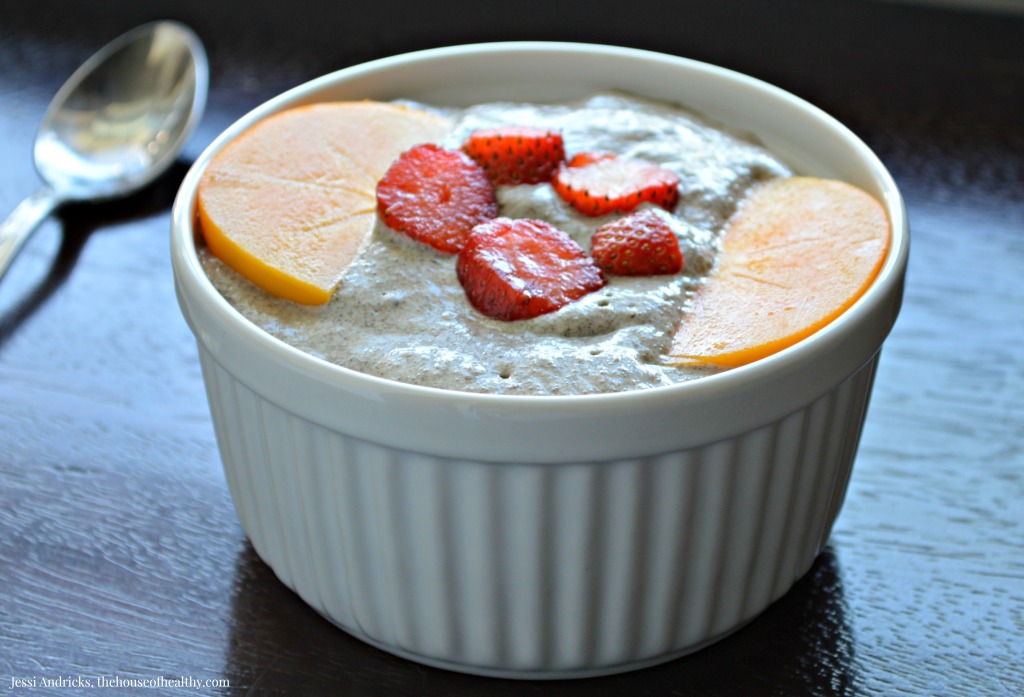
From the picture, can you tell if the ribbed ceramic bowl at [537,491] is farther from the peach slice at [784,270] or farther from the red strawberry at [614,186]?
the red strawberry at [614,186]

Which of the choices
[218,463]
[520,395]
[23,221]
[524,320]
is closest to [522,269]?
[524,320]

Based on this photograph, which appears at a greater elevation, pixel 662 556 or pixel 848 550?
pixel 662 556

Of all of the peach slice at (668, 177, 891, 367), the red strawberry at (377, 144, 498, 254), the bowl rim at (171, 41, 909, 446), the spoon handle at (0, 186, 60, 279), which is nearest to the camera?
the bowl rim at (171, 41, 909, 446)

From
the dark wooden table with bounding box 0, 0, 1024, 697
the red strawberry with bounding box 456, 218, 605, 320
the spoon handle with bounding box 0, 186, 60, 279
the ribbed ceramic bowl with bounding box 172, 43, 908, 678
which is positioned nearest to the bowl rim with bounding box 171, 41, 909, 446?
the ribbed ceramic bowl with bounding box 172, 43, 908, 678

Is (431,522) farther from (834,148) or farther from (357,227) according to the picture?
(834,148)

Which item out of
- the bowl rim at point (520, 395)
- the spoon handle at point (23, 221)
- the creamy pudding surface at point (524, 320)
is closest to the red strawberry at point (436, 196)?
the creamy pudding surface at point (524, 320)

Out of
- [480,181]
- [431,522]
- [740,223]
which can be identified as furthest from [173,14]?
[431,522]

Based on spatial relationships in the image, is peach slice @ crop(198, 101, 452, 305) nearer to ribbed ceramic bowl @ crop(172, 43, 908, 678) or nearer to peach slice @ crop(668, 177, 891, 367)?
ribbed ceramic bowl @ crop(172, 43, 908, 678)
